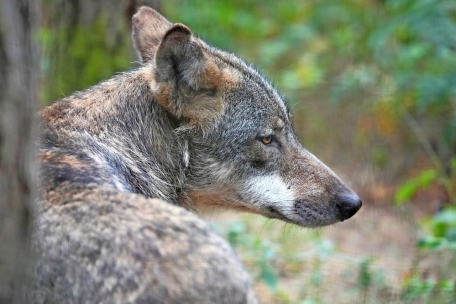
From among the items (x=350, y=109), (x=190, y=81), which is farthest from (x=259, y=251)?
(x=350, y=109)

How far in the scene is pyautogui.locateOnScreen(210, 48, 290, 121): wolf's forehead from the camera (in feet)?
16.9

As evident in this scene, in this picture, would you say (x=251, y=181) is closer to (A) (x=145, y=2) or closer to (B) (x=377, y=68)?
(A) (x=145, y=2)

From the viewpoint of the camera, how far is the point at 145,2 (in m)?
7.57

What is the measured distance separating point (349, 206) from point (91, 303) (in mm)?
2705

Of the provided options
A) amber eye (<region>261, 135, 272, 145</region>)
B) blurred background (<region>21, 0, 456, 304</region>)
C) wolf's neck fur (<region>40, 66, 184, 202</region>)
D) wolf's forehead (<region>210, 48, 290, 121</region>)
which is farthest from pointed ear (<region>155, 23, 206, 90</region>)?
blurred background (<region>21, 0, 456, 304</region>)

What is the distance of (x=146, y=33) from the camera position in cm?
574

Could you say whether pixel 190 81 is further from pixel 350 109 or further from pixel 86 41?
pixel 350 109

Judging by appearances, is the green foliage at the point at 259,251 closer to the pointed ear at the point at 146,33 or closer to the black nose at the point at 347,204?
the black nose at the point at 347,204

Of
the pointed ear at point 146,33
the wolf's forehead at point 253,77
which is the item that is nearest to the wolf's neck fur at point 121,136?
the pointed ear at point 146,33

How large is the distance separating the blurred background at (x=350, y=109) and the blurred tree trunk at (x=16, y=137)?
88 cm

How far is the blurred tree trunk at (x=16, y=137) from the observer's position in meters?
2.52

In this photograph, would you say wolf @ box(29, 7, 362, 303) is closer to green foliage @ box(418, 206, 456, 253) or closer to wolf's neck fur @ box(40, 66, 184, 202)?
wolf's neck fur @ box(40, 66, 184, 202)

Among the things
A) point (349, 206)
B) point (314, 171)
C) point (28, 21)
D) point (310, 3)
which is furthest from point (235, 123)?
point (310, 3)

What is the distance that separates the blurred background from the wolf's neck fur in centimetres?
98
